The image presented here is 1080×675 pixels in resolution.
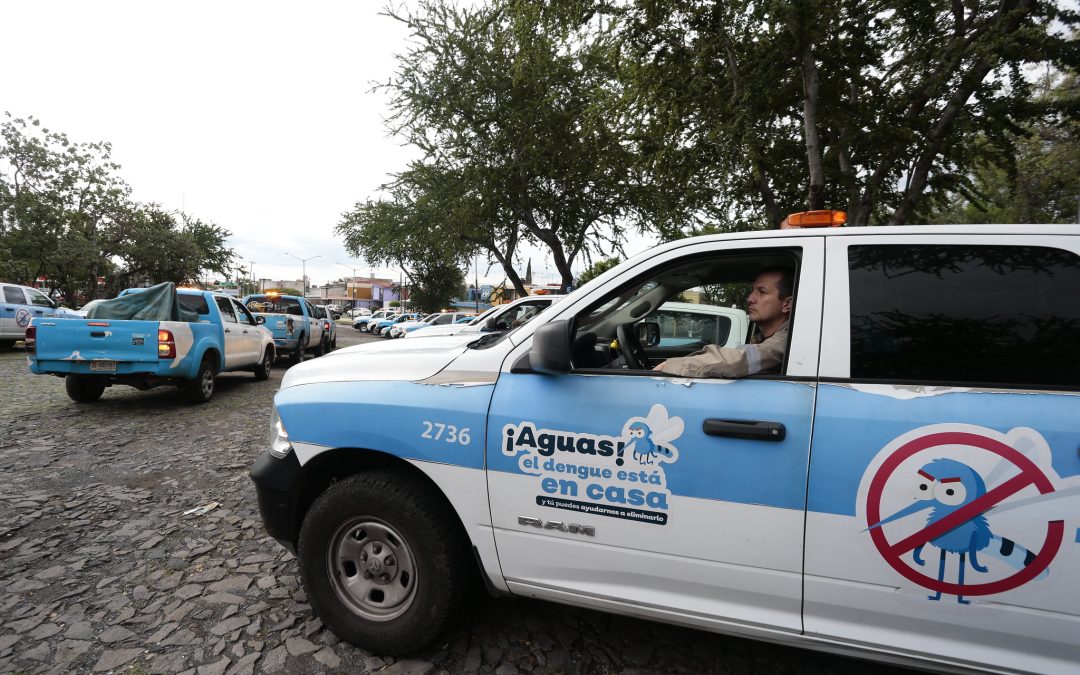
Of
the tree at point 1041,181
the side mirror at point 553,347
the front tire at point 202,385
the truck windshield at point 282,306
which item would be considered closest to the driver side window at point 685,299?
the side mirror at point 553,347

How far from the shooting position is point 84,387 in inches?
296

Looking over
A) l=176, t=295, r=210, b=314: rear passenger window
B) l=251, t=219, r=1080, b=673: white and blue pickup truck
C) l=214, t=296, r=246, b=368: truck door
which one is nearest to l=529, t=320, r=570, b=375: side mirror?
l=251, t=219, r=1080, b=673: white and blue pickup truck

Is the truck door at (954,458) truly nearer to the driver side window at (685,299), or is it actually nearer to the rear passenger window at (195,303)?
the driver side window at (685,299)

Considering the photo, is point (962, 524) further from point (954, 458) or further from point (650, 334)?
point (650, 334)

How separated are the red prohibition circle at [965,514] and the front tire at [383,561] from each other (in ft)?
5.15

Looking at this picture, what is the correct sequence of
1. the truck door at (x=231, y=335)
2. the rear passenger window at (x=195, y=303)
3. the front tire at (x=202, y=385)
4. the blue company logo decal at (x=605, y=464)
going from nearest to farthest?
the blue company logo decal at (x=605, y=464) → the front tire at (x=202, y=385) → the rear passenger window at (x=195, y=303) → the truck door at (x=231, y=335)

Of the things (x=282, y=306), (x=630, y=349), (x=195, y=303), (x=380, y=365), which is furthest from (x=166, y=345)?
(x=282, y=306)

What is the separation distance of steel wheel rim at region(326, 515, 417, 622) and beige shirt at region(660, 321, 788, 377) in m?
1.40

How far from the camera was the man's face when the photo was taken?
2363mm

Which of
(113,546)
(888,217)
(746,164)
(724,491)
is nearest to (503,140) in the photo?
(746,164)

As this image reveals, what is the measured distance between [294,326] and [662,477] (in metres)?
14.0

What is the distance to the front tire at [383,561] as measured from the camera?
Result: 2.24 metres

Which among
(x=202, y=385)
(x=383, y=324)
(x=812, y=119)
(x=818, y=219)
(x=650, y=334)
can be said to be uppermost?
(x=812, y=119)

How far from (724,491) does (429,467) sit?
1.16 meters
